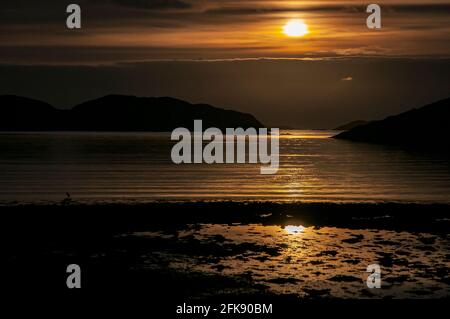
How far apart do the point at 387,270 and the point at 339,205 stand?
18.6m

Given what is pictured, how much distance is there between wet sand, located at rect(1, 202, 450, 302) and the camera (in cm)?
2059

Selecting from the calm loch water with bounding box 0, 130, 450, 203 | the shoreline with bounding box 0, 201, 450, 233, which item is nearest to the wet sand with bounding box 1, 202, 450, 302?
the shoreline with bounding box 0, 201, 450, 233

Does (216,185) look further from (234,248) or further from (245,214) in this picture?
(234,248)

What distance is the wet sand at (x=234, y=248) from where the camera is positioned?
67.6 feet

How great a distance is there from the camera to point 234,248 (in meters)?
26.9

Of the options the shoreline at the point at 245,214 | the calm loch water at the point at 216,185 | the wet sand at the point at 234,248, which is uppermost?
the calm loch water at the point at 216,185

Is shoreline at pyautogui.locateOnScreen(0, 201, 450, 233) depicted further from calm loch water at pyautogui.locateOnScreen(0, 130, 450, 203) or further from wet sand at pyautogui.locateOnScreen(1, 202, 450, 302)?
calm loch water at pyautogui.locateOnScreen(0, 130, 450, 203)

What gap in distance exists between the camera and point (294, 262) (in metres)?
24.1

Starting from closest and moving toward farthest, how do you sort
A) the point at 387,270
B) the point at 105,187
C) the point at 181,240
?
the point at 387,270 < the point at 181,240 < the point at 105,187

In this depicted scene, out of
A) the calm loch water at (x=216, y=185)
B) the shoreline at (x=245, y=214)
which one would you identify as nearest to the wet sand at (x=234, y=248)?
the shoreline at (x=245, y=214)

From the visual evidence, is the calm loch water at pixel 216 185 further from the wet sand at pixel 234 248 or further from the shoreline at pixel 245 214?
the wet sand at pixel 234 248

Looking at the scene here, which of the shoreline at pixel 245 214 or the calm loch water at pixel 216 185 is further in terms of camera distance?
the calm loch water at pixel 216 185
